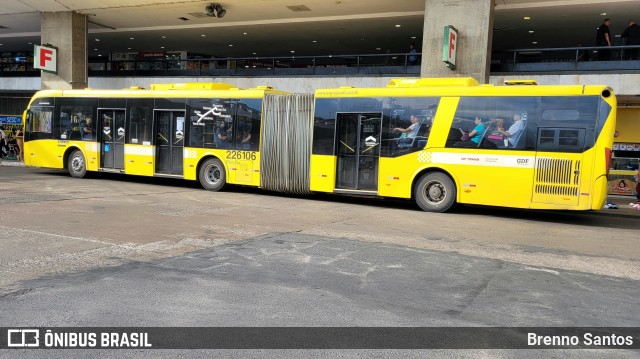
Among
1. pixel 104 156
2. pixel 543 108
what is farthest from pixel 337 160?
pixel 104 156

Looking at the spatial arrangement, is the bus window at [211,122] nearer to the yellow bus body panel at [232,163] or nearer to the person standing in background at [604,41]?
the yellow bus body panel at [232,163]

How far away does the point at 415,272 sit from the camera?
626 centimetres

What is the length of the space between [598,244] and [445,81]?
221 inches

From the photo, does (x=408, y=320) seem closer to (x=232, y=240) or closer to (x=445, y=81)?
(x=232, y=240)

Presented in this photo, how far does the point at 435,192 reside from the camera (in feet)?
41.7

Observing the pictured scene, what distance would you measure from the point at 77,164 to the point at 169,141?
4.35 metres

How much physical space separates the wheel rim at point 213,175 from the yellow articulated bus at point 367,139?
35 millimetres

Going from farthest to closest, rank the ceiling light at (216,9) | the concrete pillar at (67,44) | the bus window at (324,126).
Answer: the concrete pillar at (67,44)
the ceiling light at (216,9)
the bus window at (324,126)

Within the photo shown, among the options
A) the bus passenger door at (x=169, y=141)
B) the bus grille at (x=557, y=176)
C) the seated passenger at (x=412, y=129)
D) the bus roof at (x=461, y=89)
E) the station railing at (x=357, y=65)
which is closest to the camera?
the bus grille at (x=557, y=176)

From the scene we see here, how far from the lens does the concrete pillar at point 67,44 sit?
24.8 metres

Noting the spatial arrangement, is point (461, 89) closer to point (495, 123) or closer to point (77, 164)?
point (495, 123)

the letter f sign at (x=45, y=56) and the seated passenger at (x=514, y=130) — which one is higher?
the letter f sign at (x=45, y=56)

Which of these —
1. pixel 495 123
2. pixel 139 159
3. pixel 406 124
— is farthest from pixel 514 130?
pixel 139 159

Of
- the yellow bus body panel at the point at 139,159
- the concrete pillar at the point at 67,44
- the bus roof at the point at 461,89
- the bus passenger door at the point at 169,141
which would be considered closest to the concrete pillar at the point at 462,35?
the bus roof at the point at 461,89
